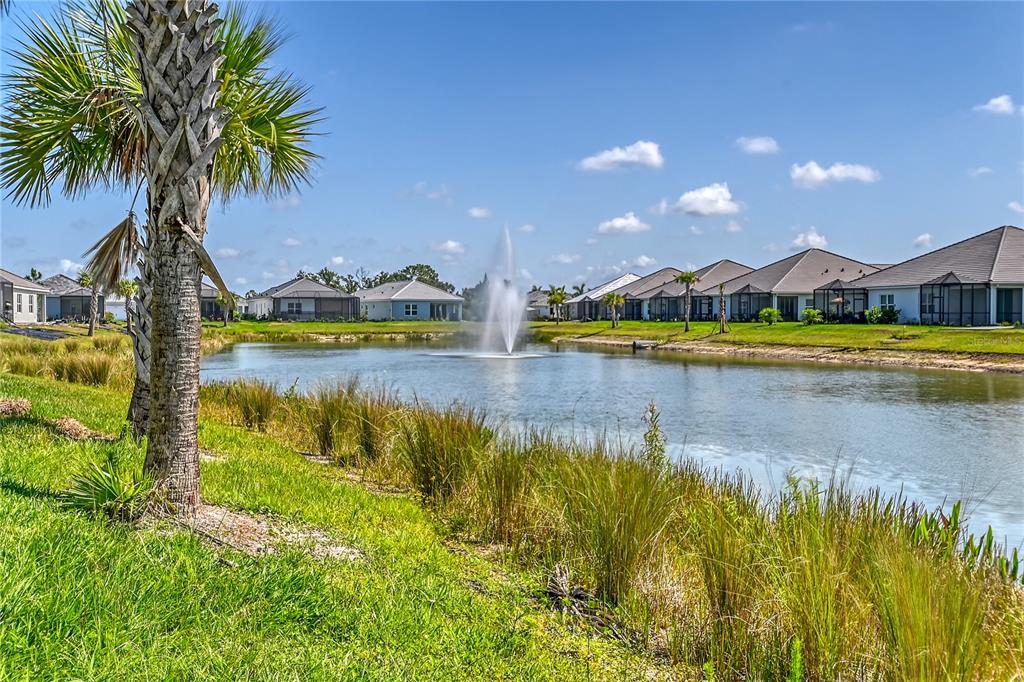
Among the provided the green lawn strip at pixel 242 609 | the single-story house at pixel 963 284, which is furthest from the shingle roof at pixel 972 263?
the green lawn strip at pixel 242 609

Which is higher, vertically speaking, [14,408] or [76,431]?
[14,408]

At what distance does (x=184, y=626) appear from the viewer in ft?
11.4

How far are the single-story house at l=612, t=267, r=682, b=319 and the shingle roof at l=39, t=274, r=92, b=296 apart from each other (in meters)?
53.6

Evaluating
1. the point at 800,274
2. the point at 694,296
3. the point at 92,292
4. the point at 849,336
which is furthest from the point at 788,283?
the point at 92,292

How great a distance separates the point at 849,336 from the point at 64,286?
73935 millimetres

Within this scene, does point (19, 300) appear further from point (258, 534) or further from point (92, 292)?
point (258, 534)

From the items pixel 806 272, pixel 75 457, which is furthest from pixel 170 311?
pixel 806 272

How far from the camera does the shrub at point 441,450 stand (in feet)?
26.2

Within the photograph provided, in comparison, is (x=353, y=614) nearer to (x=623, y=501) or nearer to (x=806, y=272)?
(x=623, y=501)

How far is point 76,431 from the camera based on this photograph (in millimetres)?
8047

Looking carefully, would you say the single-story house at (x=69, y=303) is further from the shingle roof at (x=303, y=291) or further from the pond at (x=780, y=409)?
the pond at (x=780, y=409)

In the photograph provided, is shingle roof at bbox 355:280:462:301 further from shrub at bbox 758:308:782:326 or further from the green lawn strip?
the green lawn strip

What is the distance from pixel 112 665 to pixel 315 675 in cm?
81

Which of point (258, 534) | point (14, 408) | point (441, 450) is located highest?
point (14, 408)
